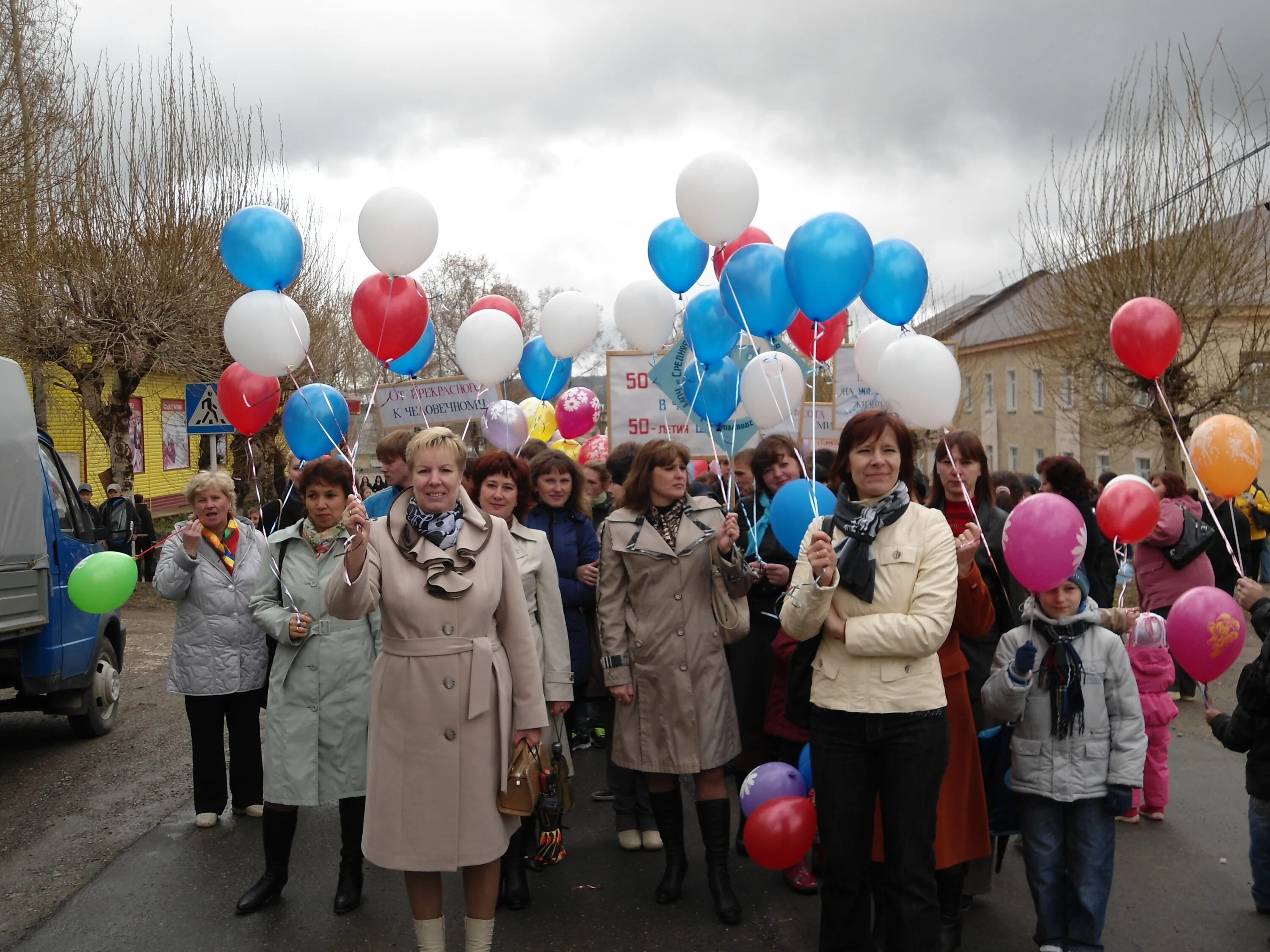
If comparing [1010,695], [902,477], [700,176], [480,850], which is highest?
[700,176]

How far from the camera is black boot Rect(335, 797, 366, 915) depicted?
433cm

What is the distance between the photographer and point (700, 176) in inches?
211

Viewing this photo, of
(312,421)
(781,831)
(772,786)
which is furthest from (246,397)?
(781,831)

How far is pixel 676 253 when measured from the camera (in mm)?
6391

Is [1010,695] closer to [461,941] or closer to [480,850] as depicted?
[480,850]

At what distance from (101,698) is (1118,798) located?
6.70 metres

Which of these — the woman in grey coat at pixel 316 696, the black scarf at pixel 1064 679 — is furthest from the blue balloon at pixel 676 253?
the black scarf at pixel 1064 679

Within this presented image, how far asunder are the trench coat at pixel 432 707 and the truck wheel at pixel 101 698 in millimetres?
4631

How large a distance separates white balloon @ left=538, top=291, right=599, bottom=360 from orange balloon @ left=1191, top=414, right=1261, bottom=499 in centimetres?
421

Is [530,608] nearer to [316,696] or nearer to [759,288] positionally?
[316,696]

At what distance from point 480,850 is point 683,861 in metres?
1.32

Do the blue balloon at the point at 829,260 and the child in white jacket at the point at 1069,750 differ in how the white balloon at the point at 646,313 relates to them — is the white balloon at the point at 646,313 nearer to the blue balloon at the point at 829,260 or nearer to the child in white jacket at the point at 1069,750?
the blue balloon at the point at 829,260

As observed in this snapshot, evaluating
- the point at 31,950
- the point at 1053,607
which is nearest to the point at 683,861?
the point at 1053,607

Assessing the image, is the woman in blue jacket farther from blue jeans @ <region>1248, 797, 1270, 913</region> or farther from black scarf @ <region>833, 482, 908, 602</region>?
blue jeans @ <region>1248, 797, 1270, 913</region>
